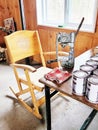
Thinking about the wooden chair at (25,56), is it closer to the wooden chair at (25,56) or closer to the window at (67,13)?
the wooden chair at (25,56)

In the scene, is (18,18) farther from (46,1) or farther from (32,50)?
(32,50)

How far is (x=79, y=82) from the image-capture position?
0.82 metres

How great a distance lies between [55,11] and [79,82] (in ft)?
6.49

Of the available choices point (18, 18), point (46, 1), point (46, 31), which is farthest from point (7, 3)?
point (46, 31)

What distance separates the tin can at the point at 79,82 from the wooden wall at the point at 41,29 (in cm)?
132

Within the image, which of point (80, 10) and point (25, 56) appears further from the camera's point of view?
point (80, 10)

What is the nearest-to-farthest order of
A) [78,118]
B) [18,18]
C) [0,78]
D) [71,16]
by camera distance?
[78,118]
[71,16]
[0,78]
[18,18]

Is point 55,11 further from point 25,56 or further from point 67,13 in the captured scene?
point 25,56

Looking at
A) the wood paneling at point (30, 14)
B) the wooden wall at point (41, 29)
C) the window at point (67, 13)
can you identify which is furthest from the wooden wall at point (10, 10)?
the window at point (67, 13)

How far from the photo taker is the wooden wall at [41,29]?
211cm

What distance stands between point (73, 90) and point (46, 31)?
6.05 ft

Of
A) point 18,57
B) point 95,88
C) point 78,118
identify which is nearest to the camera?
point 95,88

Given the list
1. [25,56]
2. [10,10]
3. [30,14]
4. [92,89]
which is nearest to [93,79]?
[92,89]

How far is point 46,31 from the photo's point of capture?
256cm
